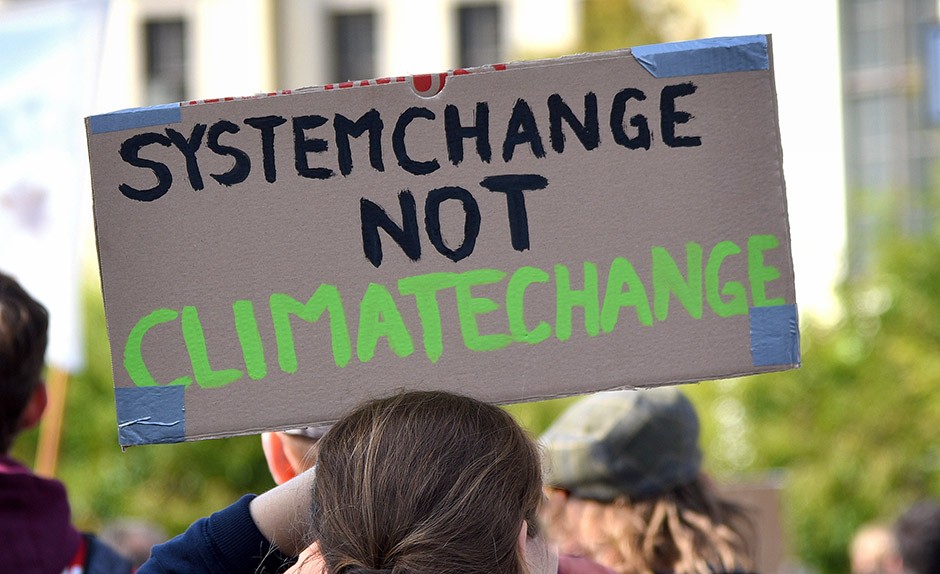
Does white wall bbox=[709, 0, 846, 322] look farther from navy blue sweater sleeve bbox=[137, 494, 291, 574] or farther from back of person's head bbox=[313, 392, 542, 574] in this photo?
back of person's head bbox=[313, 392, 542, 574]

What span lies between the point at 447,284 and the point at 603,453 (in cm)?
75

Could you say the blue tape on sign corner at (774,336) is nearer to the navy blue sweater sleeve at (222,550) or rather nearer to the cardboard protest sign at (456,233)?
the cardboard protest sign at (456,233)

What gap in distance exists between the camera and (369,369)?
185cm

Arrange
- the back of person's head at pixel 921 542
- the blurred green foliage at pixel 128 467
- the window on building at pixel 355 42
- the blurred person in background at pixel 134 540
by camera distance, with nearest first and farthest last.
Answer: the back of person's head at pixel 921 542, the blurred person in background at pixel 134 540, the blurred green foliage at pixel 128 467, the window on building at pixel 355 42

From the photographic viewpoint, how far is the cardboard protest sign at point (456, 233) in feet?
6.07

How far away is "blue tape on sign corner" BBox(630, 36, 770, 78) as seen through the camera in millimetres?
1870

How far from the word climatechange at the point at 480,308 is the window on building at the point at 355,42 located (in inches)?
724

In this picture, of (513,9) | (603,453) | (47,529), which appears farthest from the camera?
(513,9)

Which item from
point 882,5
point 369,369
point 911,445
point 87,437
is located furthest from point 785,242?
point 882,5

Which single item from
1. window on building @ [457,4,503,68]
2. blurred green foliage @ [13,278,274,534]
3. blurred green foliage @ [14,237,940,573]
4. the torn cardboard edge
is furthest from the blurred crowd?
window on building @ [457,4,503,68]

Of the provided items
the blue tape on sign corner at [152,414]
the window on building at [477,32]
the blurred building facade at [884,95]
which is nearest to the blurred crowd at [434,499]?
the blue tape on sign corner at [152,414]

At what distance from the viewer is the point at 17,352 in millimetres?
2283

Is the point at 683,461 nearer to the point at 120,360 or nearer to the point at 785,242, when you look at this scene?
the point at 785,242

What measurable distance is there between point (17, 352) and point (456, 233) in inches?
34.3
